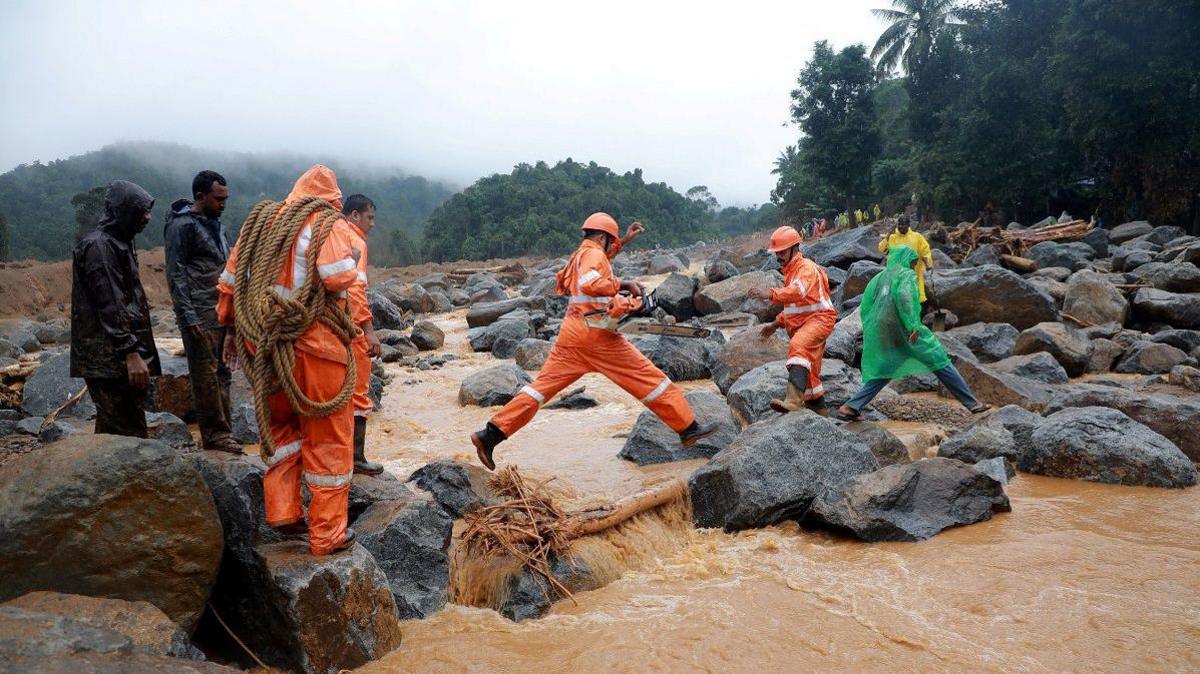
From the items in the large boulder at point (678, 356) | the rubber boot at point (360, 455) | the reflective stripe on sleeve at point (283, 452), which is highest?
the reflective stripe on sleeve at point (283, 452)

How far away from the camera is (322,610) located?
8.91ft

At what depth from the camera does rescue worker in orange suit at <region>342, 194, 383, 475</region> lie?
396 cm

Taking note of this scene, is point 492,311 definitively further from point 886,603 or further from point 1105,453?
point 886,603

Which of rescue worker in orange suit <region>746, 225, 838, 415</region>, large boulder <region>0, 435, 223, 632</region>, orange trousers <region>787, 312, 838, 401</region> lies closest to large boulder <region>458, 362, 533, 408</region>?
rescue worker in orange suit <region>746, 225, 838, 415</region>

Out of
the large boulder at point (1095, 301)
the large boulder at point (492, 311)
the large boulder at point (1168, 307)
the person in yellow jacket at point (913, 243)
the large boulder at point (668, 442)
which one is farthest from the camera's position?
the large boulder at point (492, 311)

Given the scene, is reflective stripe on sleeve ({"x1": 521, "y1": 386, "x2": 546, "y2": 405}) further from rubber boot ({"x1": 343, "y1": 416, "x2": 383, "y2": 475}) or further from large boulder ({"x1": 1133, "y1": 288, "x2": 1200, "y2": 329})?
large boulder ({"x1": 1133, "y1": 288, "x2": 1200, "y2": 329})

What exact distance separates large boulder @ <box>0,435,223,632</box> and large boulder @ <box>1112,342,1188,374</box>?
9.44 m

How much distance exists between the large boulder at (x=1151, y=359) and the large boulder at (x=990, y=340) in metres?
1.16

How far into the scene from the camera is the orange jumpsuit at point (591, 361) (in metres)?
4.74

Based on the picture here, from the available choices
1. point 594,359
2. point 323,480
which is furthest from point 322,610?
point 594,359

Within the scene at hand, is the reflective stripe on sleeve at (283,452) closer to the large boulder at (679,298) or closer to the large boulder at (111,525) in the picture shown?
the large boulder at (111,525)

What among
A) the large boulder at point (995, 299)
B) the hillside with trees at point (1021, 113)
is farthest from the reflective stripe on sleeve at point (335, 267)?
the hillside with trees at point (1021, 113)

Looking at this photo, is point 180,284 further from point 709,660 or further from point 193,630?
point 709,660

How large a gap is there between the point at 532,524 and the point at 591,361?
1.41m
